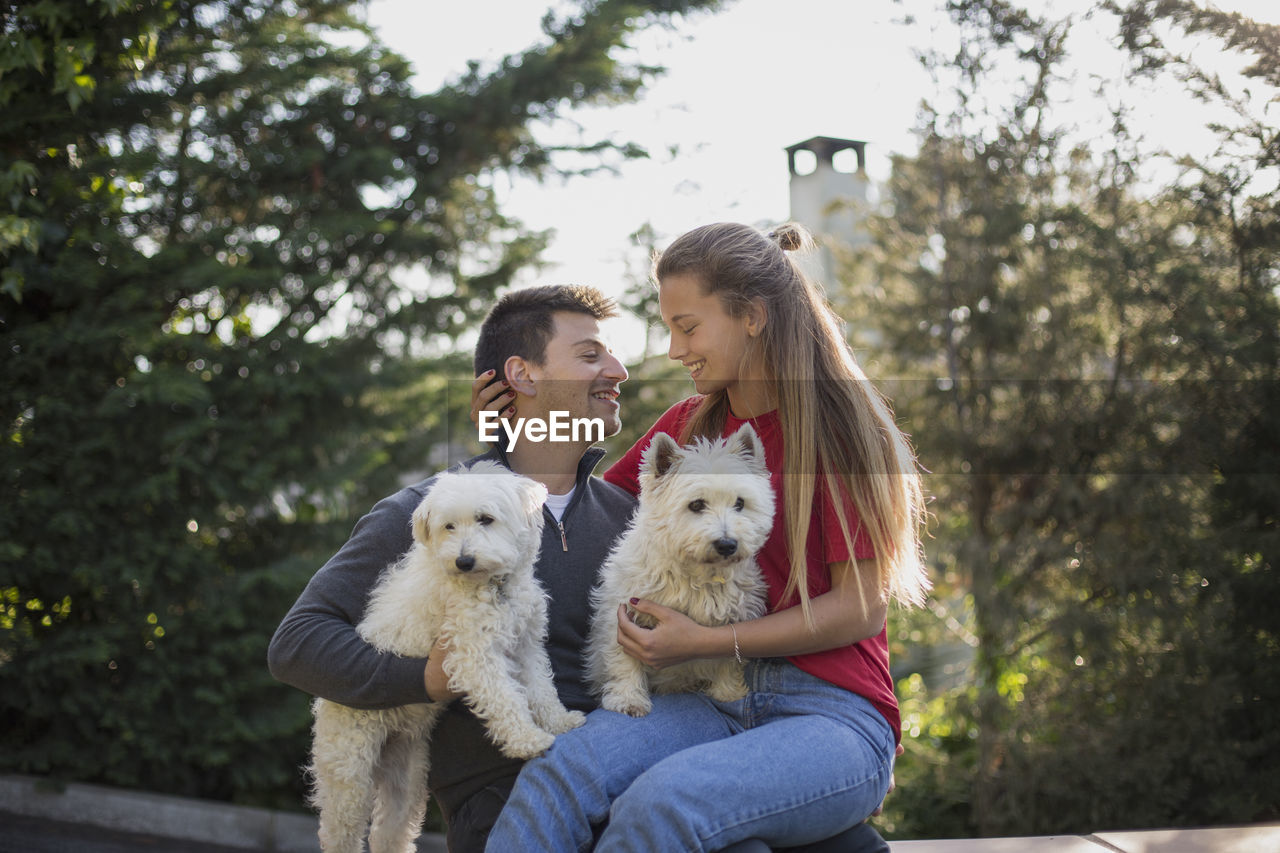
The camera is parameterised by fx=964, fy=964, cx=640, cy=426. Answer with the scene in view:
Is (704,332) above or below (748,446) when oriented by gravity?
above

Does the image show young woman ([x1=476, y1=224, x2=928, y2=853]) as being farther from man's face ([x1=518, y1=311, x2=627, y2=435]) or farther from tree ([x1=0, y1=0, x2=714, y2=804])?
tree ([x1=0, y1=0, x2=714, y2=804])

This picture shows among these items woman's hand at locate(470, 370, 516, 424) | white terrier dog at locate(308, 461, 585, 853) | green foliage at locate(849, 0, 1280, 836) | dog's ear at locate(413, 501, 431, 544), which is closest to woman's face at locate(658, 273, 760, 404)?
white terrier dog at locate(308, 461, 585, 853)

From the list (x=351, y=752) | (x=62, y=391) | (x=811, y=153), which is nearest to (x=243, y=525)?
(x=62, y=391)

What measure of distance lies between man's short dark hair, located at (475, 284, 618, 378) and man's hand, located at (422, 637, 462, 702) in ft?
3.62

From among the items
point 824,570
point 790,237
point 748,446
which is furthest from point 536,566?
point 790,237

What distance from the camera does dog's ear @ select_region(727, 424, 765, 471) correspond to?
8.96 feet

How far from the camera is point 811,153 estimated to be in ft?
59.1

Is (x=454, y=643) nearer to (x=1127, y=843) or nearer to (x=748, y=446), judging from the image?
(x=748, y=446)

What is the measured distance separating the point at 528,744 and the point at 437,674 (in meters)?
0.31

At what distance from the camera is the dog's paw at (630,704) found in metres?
2.61

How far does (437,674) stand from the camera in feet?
8.40

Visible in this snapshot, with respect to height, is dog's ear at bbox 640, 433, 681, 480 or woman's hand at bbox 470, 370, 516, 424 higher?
woman's hand at bbox 470, 370, 516, 424

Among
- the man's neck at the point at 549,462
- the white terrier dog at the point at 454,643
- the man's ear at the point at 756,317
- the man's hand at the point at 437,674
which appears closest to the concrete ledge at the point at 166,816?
the white terrier dog at the point at 454,643

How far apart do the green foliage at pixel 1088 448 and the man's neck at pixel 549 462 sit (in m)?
3.56
